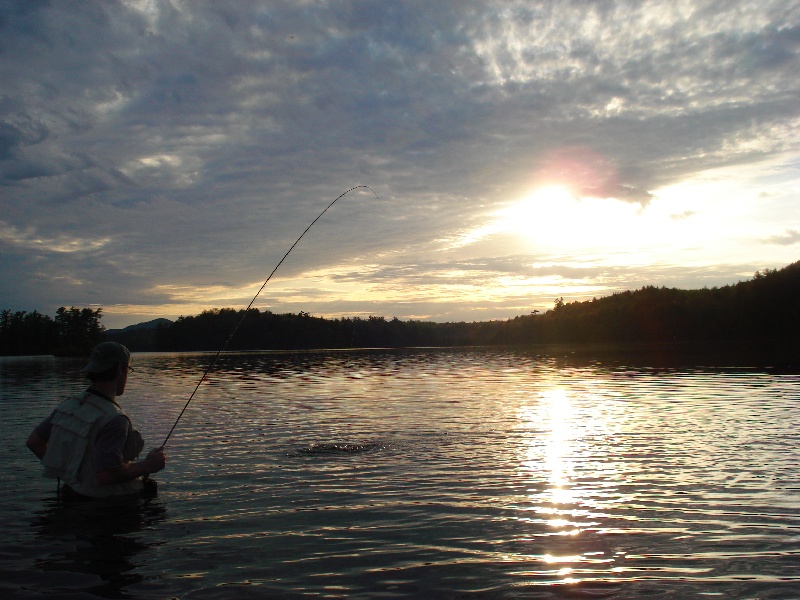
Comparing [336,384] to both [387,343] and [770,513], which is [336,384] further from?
[387,343]

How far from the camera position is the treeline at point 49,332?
547 feet

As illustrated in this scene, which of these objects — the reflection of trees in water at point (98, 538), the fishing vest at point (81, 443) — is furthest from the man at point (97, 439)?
the reflection of trees in water at point (98, 538)

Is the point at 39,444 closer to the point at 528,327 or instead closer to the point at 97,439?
the point at 97,439

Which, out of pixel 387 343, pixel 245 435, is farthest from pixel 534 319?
pixel 245 435

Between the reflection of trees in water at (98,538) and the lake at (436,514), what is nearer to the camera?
the lake at (436,514)

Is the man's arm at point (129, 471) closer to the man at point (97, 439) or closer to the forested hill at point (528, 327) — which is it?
the man at point (97, 439)

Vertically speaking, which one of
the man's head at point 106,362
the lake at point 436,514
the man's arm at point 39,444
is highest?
the man's head at point 106,362

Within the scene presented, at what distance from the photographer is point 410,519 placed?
9.12m

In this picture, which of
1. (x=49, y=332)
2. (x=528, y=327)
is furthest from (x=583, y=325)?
(x=49, y=332)

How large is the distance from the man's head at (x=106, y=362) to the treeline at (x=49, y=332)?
17287 cm

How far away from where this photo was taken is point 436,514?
9.34m

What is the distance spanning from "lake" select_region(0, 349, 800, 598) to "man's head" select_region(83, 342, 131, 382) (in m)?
2.16

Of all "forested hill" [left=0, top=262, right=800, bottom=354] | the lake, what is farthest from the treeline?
the lake

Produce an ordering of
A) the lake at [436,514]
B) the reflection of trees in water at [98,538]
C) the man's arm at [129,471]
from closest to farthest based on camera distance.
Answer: the lake at [436,514], the reflection of trees in water at [98,538], the man's arm at [129,471]
